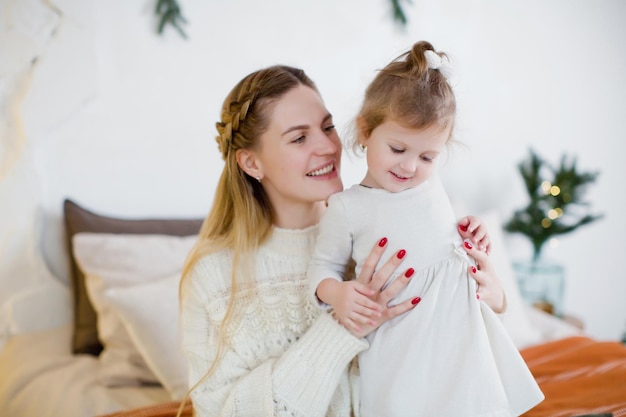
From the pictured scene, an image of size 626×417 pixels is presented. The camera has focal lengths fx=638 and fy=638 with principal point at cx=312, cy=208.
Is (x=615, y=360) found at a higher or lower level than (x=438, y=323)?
lower

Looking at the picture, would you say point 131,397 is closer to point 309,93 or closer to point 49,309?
point 49,309

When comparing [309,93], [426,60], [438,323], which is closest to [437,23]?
[309,93]

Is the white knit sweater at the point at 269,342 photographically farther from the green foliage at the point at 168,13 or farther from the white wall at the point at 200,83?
the green foliage at the point at 168,13

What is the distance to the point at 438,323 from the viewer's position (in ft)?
3.73

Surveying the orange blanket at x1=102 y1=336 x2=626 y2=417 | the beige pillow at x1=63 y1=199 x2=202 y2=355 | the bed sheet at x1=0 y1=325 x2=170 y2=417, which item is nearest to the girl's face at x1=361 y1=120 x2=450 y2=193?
the orange blanket at x1=102 y1=336 x2=626 y2=417

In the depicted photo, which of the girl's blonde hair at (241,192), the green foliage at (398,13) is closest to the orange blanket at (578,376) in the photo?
the girl's blonde hair at (241,192)

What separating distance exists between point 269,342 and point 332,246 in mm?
318

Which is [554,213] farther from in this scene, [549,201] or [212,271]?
[212,271]

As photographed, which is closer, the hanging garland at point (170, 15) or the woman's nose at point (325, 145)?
the woman's nose at point (325, 145)

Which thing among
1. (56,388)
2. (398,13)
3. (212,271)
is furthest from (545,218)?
(56,388)

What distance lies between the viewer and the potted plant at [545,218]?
2.75 metres

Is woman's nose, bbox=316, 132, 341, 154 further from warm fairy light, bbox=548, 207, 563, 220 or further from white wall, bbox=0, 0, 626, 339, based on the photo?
warm fairy light, bbox=548, 207, 563, 220

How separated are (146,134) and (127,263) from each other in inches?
19.7

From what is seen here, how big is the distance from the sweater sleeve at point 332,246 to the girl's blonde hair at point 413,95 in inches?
7.3
